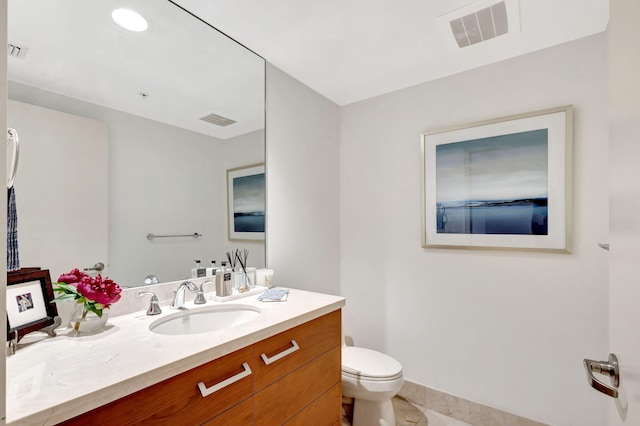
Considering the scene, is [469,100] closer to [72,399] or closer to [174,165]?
[174,165]

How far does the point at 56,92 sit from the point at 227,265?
110cm

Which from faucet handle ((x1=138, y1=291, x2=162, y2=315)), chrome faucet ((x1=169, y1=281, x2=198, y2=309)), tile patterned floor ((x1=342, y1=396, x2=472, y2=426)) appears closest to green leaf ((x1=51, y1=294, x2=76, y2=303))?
faucet handle ((x1=138, y1=291, x2=162, y2=315))

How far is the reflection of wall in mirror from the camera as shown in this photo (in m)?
1.34

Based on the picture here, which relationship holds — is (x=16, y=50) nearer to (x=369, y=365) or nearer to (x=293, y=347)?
(x=293, y=347)

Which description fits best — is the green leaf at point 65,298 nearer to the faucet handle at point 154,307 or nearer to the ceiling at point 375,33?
the faucet handle at point 154,307

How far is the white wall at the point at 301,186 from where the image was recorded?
2053mm

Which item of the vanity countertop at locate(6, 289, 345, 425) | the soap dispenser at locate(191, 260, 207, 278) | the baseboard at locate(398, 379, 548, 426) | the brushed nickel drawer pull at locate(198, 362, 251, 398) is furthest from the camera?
the baseboard at locate(398, 379, 548, 426)

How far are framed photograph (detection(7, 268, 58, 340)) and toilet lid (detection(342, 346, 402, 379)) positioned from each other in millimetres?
1444

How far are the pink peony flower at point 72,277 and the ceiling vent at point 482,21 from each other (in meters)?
2.00

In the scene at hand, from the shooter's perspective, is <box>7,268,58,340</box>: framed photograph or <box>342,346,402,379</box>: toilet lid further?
<box>342,346,402,379</box>: toilet lid

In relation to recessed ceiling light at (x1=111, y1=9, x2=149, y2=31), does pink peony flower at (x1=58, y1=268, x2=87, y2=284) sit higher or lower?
lower

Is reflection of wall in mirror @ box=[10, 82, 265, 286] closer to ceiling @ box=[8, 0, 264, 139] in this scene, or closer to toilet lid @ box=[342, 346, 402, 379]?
ceiling @ box=[8, 0, 264, 139]

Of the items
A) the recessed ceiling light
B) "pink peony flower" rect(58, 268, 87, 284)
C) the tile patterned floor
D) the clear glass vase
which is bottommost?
the tile patterned floor

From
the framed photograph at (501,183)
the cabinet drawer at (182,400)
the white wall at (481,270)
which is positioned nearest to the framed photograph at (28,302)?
the cabinet drawer at (182,400)
